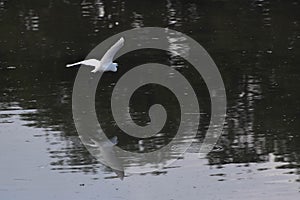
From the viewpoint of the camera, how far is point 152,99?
14.1m

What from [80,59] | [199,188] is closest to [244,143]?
[199,188]

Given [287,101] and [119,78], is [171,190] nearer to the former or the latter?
[287,101]

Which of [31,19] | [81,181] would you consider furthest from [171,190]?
[31,19]

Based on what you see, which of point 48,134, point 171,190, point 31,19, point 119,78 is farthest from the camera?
point 31,19

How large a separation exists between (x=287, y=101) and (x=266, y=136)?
159cm

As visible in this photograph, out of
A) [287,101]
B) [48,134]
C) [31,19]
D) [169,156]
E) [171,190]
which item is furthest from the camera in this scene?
[31,19]

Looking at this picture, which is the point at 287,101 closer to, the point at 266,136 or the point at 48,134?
the point at 266,136

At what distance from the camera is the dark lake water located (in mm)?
10695

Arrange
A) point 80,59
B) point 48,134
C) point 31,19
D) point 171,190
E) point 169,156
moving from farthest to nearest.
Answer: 1. point 31,19
2. point 80,59
3. point 48,134
4. point 169,156
5. point 171,190

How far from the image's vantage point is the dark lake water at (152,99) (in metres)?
10.7

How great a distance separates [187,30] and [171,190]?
8240mm

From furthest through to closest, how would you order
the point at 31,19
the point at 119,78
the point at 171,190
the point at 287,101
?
the point at 31,19 < the point at 119,78 < the point at 287,101 < the point at 171,190

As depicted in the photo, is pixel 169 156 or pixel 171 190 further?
pixel 169 156

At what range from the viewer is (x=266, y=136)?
40.4ft
